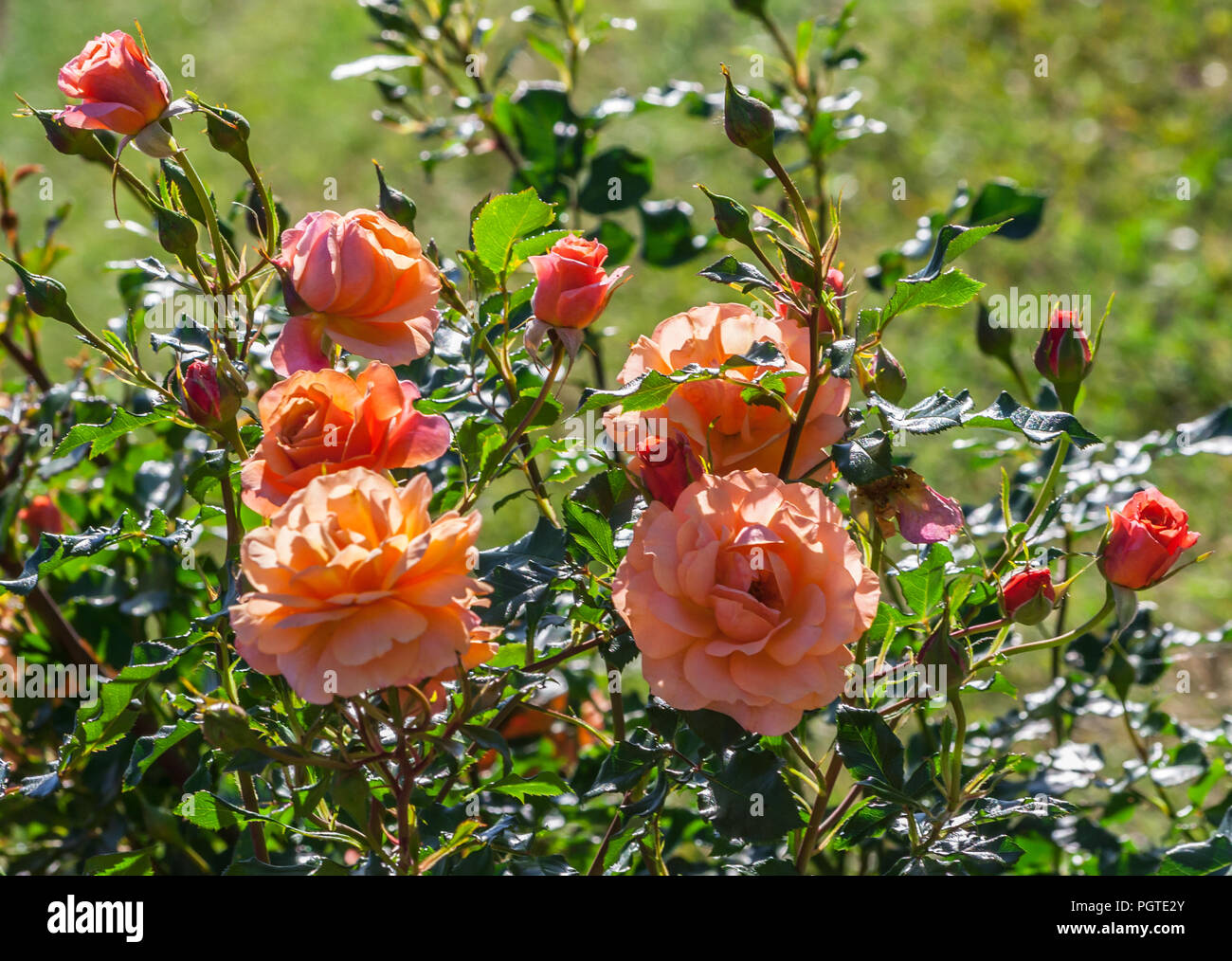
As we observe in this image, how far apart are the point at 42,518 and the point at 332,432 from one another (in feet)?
2.11

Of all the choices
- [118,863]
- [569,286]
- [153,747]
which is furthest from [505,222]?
[118,863]

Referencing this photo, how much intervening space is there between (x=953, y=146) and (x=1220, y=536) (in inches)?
62.3

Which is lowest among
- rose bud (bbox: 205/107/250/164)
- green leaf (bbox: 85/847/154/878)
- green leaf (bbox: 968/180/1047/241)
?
green leaf (bbox: 85/847/154/878)

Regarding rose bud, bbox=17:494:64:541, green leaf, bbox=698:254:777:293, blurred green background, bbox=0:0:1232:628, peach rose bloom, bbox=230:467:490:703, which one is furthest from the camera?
blurred green background, bbox=0:0:1232:628

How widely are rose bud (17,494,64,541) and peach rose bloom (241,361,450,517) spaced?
583 mm

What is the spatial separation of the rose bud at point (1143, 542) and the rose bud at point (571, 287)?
351 mm

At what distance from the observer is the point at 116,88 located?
749mm

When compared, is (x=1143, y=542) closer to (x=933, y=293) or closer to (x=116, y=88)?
(x=933, y=293)

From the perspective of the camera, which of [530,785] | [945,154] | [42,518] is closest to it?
[530,785]

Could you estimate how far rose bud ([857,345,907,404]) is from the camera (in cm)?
76

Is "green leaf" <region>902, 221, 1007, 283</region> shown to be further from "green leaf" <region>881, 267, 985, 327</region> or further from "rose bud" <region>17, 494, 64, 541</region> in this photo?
"rose bud" <region>17, 494, 64, 541</region>

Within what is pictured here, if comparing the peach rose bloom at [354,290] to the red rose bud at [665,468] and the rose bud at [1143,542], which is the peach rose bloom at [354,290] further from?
the rose bud at [1143,542]

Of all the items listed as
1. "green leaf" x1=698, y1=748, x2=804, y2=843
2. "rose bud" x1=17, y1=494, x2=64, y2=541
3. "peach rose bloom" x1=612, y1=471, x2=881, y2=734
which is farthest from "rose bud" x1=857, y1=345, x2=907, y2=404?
"rose bud" x1=17, y1=494, x2=64, y2=541

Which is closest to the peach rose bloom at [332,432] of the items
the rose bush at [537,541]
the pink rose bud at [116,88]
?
the rose bush at [537,541]
